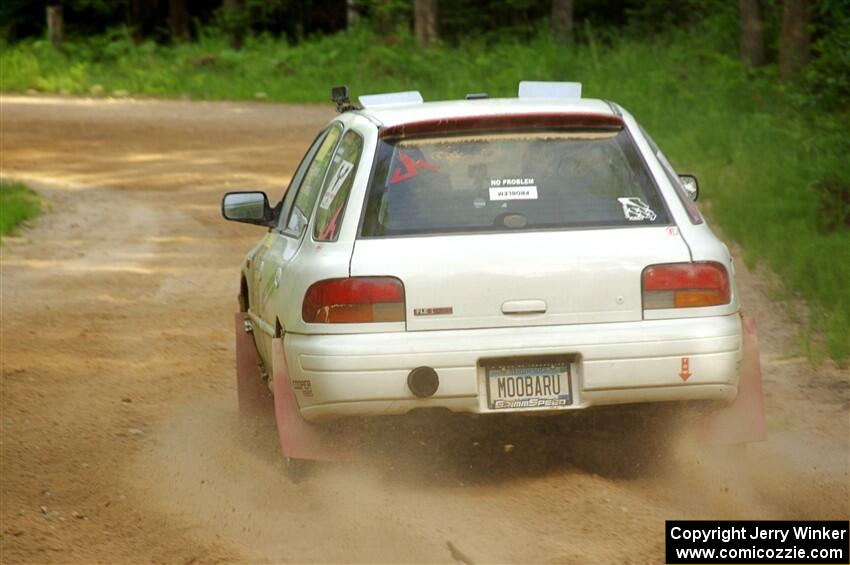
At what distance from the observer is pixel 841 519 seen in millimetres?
5930

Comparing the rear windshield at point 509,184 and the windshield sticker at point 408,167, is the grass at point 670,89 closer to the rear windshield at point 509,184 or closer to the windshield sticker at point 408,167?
the rear windshield at point 509,184

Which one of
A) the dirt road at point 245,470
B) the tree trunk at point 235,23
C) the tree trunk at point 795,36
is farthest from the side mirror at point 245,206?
the tree trunk at point 235,23

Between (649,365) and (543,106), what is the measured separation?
49.7 inches

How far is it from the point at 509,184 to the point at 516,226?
0.21 meters

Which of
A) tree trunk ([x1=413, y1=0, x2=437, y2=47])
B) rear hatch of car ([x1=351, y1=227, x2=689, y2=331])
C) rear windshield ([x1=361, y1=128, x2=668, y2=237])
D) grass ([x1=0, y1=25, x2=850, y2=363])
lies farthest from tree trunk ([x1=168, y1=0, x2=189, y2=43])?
rear hatch of car ([x1=351, y1=227, x2=689, y2=331])

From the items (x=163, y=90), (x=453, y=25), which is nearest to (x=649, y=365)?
(x=163, y=90)

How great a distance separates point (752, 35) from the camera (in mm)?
25172

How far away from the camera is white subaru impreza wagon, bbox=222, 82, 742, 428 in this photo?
5938 mm

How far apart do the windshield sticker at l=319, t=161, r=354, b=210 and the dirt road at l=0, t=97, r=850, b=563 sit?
44.1 inches

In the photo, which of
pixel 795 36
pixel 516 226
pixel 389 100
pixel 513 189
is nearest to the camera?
pixel 516 226

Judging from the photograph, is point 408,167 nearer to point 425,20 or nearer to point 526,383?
point 526,383

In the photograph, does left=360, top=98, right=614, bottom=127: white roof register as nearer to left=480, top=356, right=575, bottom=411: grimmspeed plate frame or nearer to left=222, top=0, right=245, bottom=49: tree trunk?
left=480, top=356, right=575, bottom=411: grimmspeed plate frame

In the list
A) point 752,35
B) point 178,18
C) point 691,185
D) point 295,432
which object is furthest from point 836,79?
point 178,18

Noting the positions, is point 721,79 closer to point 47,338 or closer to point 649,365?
point 47,338
